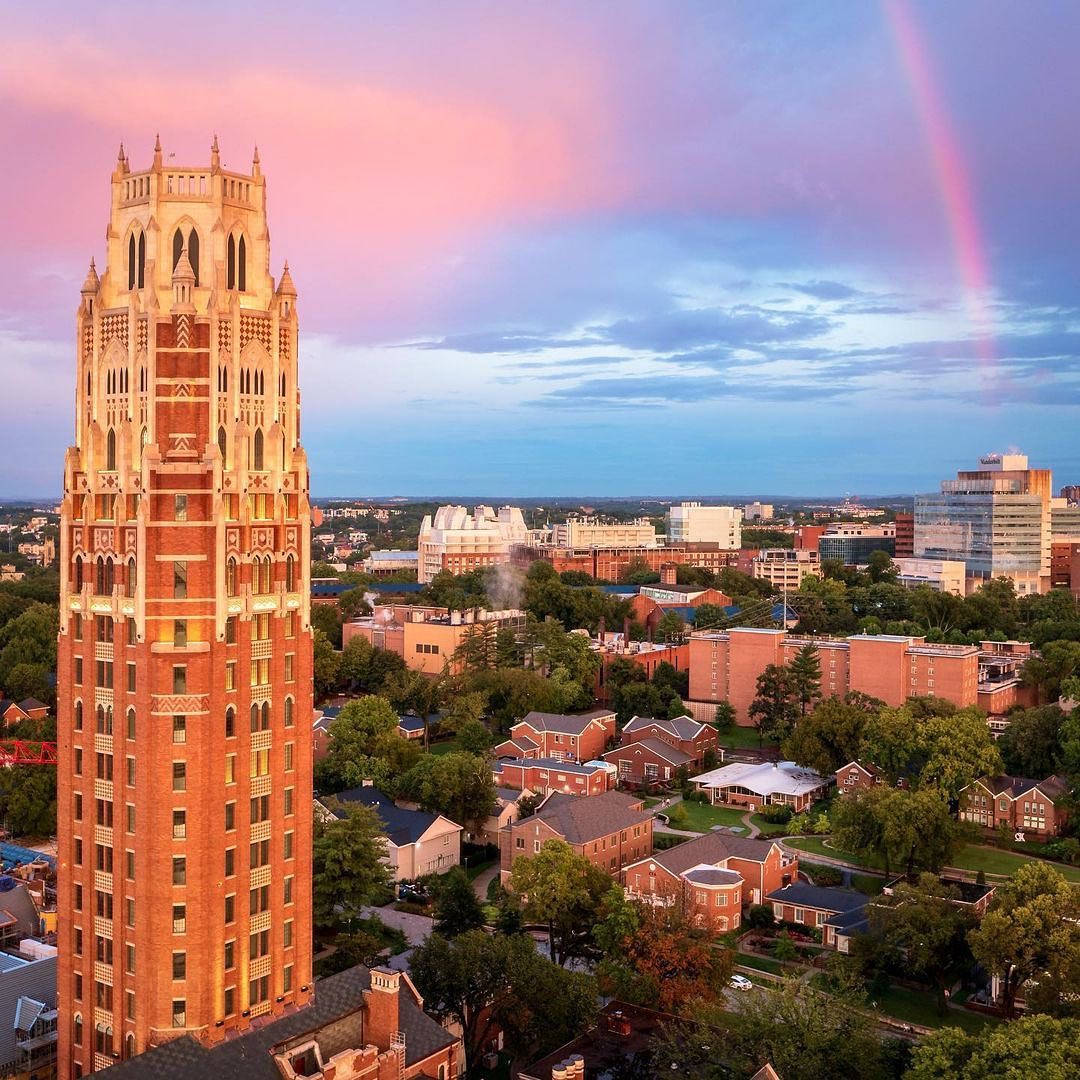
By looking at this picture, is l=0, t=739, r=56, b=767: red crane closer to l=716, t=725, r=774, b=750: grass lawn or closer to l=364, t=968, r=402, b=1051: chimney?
l=364, t=968, r=402, b=1051: chimney

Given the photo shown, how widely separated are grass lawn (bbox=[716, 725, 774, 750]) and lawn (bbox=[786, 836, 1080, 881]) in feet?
77.9

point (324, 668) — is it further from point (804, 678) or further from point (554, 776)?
point (804, 678)

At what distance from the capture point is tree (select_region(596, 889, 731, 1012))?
46.2 m

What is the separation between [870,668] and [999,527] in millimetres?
91580

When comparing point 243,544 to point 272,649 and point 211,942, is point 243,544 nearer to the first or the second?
point 272,649

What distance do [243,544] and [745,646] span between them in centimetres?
Result: 7593

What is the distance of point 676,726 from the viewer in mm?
95375

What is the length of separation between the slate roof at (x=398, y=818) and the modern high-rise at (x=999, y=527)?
130987mm

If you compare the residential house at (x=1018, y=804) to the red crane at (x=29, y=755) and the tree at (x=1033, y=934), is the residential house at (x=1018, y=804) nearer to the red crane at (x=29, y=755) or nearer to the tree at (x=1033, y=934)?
the tree at (x=1033, y=934)

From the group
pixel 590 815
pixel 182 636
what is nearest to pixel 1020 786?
pixel 590 815

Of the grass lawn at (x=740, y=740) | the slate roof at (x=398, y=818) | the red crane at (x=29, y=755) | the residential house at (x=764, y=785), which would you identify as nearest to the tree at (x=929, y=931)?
the slate roof at (x=398, y=818)

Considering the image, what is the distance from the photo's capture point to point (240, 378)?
3741cm

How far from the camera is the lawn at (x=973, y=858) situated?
69688 mm

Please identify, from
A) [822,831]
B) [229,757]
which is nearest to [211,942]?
[229,757]
